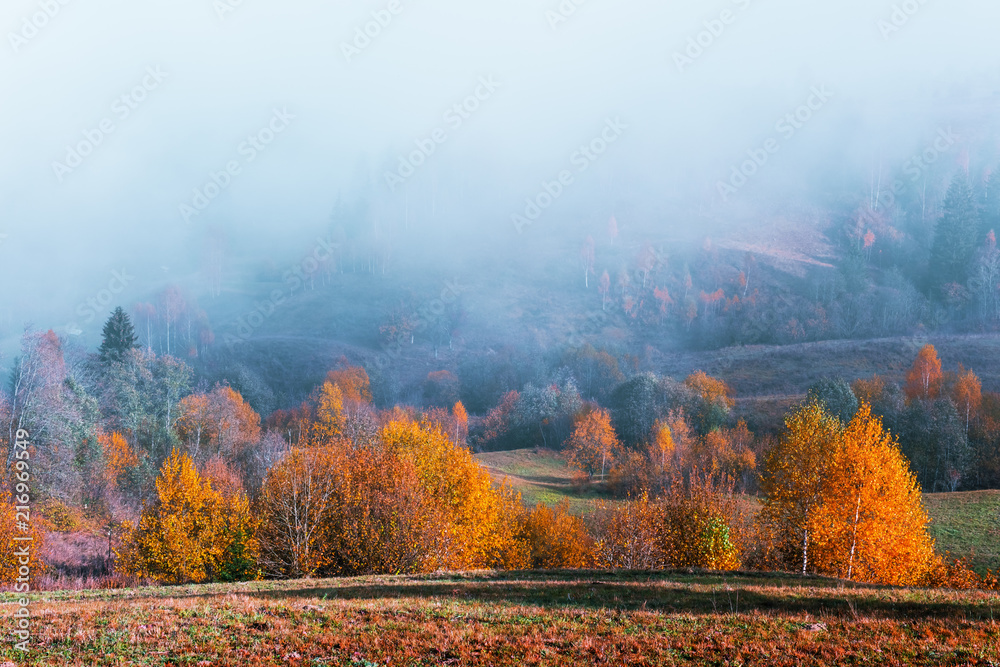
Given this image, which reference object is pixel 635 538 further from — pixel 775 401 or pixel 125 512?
pixel 775 401

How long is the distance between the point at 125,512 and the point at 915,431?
10223 cm

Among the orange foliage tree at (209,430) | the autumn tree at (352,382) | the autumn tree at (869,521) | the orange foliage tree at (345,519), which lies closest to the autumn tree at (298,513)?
the orange foliage tree at (345,519)

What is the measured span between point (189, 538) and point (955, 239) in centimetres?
21068

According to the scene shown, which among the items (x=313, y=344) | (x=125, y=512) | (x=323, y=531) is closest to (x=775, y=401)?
(x=323, y=531)

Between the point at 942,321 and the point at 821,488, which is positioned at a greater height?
the point at 942,321

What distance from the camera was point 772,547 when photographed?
131 ft

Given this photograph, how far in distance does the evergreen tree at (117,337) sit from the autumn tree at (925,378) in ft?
451

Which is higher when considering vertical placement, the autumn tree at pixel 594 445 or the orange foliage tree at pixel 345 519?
the orange foliage tree at pixel 345 519

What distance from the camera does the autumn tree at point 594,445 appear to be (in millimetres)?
91688

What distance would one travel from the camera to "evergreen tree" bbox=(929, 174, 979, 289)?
531 feet

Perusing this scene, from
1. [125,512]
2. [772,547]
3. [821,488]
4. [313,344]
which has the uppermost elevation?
[313,344]

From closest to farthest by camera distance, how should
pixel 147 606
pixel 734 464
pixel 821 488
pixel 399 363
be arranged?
pixel 147 606
pixel 821 488
pixel 734 464
pixel 399 363

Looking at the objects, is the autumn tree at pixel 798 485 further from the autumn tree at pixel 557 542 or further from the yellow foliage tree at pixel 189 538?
the yellow foliage tree at pixel 189 538

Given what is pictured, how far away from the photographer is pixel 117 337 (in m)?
99.1
